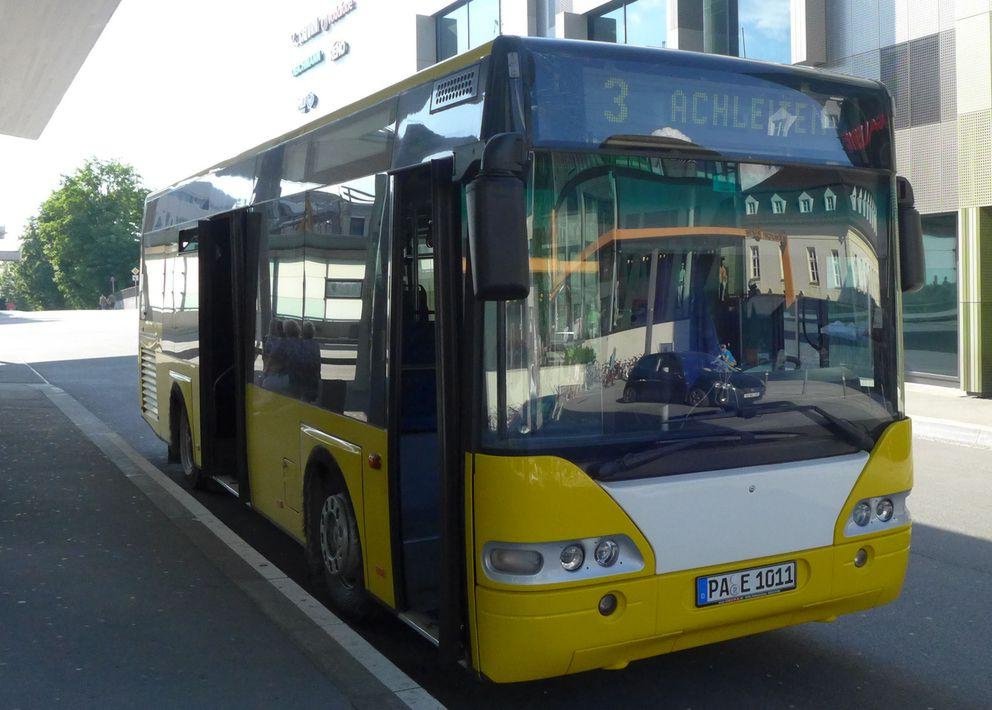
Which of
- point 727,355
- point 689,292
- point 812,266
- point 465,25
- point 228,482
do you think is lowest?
point 228,482

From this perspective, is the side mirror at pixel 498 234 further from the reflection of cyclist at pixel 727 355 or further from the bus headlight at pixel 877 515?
the bus headlight at pixel 877 515

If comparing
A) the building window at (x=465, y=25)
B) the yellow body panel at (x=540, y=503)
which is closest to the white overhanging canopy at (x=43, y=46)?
the building window at (x=465, y=25)

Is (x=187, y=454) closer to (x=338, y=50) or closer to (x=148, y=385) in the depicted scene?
(x=148, y=385)

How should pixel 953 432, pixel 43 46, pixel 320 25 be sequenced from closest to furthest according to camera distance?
1. pixel 953 432
2. pixel 43 46
3. pixel 320 25

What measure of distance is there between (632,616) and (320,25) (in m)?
38.6

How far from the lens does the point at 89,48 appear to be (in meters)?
17.9

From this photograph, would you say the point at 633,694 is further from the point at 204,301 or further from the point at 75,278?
the point at 75,278

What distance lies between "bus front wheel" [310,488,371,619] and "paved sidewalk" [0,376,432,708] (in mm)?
141

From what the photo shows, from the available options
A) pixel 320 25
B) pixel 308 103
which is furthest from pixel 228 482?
pixel 308 103

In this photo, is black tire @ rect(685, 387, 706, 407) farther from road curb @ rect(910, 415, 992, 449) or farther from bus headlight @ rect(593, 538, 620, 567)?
road curb @ rect(910, 415, 992, 449)

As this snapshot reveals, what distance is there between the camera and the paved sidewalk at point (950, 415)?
12.6 m

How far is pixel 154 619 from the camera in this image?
19.2ft

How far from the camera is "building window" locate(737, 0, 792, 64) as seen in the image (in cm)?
1922

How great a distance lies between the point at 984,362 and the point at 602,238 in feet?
44.2
